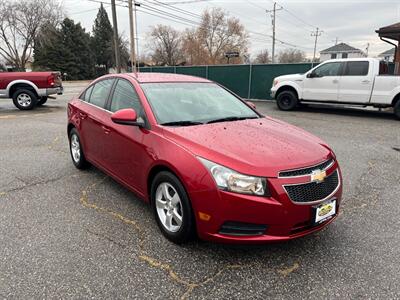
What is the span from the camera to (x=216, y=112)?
3.43m

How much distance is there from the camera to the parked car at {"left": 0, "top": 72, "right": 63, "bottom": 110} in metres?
11.2

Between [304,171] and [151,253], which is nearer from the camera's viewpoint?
[304,171]

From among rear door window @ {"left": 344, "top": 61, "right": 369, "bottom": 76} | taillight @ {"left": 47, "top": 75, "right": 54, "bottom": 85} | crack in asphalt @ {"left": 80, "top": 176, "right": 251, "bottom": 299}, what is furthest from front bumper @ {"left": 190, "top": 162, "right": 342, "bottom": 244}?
taillight @ {"left": 47, "top": 75, "right": 54, "bottom": 85}

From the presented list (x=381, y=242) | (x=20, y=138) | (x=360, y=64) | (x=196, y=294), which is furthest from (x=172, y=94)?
(x=360, y=64)

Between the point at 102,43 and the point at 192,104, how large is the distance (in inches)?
2592

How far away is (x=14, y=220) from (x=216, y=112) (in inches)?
97.3

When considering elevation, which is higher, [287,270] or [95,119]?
[95,119]

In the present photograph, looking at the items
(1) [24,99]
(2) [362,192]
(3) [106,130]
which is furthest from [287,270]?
(1) [24,99]

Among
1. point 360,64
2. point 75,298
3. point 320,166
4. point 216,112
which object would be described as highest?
point 360,64

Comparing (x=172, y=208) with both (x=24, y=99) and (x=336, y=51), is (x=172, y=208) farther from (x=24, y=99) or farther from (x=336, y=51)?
(x=336, y=51)

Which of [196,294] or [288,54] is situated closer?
[196,294]

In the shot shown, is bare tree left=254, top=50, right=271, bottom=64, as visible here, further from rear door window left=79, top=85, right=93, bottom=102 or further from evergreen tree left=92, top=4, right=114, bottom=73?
rear door window left=79, top=85, right=93, bottom=102

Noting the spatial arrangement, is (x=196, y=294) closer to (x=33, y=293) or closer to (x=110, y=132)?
(x=33, y=293)

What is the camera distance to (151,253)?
8.77 feet
